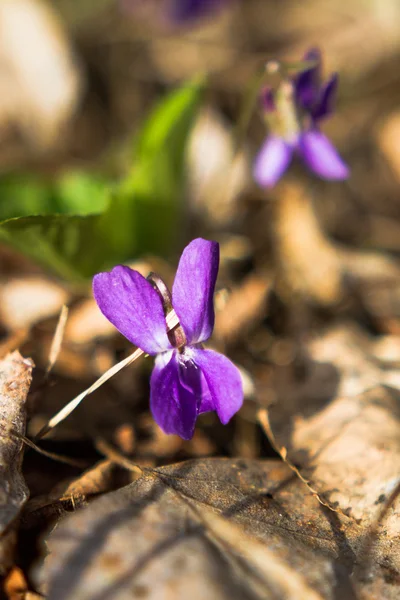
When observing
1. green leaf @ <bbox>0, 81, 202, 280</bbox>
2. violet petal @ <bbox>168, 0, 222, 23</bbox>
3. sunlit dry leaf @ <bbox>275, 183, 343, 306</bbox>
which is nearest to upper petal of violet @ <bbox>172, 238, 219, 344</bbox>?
green leaf @ <bbox>0, 81, 202, 280</bbox>

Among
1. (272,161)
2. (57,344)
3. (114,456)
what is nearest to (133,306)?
(57,344)

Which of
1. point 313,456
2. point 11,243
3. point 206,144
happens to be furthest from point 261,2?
point 313,456

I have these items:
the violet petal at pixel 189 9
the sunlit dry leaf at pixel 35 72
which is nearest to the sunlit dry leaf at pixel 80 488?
the sunlit dry leaf at pixel 35 72

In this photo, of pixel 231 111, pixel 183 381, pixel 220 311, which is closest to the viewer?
pixel 183 381

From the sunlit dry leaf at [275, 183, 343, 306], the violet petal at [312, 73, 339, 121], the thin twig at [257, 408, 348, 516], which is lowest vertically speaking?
the sunlit dry leaf at [275, 183, 343, 306]

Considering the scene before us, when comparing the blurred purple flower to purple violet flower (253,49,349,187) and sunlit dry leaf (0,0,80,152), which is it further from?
purple violet flower (253,49,349,187)

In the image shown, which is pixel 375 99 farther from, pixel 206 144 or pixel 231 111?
pixel 206 144
